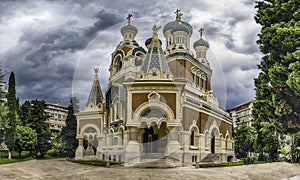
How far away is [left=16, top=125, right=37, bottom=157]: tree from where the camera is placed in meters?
28.2

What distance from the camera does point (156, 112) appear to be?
19.1 m

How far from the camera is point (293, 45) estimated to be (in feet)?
51.4

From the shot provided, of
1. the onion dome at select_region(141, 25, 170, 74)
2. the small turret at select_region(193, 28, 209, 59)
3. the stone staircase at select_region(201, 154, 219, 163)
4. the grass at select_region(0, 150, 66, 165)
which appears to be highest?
Answer: the small turret at select_region(193, 28, 209, 59)

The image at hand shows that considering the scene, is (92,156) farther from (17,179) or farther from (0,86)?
(17,179)

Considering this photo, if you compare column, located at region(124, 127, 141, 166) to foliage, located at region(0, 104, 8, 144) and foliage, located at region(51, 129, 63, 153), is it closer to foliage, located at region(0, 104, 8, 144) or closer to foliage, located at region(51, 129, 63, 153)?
foliage, located at region(0, 104, 8, 144)

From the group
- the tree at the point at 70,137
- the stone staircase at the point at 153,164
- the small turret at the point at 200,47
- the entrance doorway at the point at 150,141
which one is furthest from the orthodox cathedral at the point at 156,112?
the tree at the point at 70,137

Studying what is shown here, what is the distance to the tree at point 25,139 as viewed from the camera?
1109 inches

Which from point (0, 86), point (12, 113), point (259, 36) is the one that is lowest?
point (12, 113)

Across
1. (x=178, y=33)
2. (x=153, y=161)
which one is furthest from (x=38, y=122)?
(x=153, y=161)

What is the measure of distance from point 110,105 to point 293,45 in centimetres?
1319

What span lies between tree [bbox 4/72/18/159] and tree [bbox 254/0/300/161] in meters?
19.3

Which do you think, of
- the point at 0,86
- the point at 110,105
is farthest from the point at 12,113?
the point at 110,105

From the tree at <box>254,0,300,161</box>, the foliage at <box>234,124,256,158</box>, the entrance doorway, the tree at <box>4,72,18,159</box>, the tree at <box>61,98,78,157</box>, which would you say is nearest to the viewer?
the tree at <box>254,0,300,161</box>

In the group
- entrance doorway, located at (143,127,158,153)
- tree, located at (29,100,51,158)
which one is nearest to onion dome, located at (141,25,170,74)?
entrance doorway, located at (143,127,158,153)
